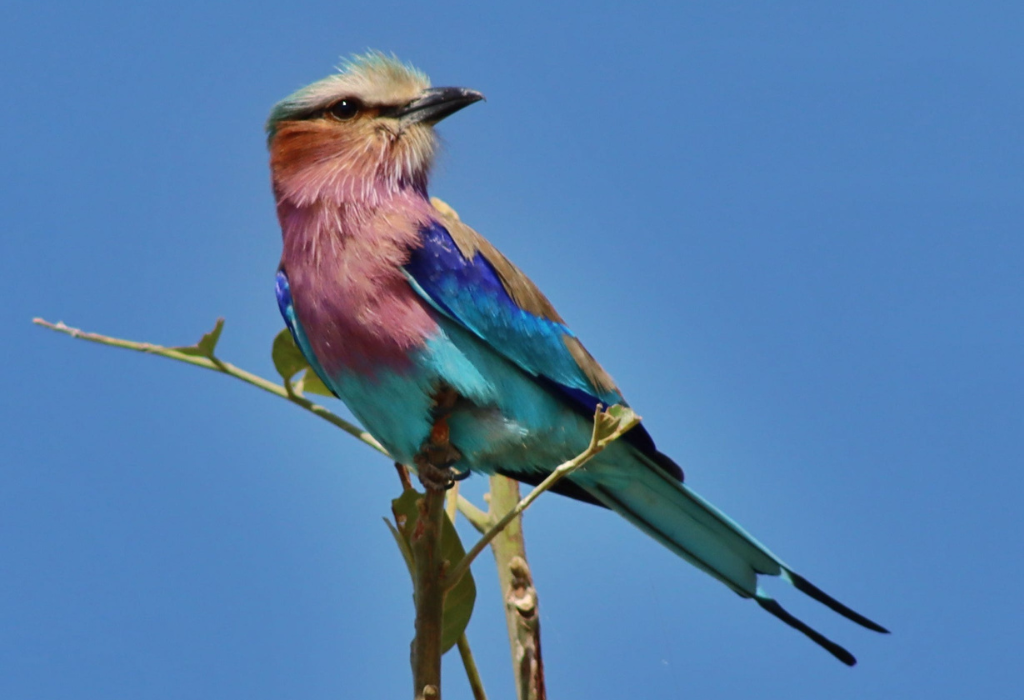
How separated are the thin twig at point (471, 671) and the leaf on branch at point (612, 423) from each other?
59 cm

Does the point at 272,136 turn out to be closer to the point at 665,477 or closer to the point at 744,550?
the point at 665,477

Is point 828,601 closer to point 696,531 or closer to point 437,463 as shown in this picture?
point 696,531

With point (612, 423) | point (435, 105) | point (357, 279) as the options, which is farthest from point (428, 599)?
point (435, 105)

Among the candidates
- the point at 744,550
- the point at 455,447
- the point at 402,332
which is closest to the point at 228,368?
the point at 402,332

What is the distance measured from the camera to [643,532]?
3.90m

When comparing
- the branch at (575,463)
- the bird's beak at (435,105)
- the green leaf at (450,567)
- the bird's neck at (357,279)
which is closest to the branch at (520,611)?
the green leaf at (450,567)

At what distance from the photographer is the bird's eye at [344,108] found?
400 centimetres

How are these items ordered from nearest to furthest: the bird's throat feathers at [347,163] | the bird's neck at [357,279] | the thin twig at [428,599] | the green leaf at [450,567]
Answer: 1. the thin twig at [428,599]
2. the green leaf at [450,567]
3. the bird's neck at [357,279]
4. the bird's throat feathers at [347,163]

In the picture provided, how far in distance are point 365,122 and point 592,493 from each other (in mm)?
1568

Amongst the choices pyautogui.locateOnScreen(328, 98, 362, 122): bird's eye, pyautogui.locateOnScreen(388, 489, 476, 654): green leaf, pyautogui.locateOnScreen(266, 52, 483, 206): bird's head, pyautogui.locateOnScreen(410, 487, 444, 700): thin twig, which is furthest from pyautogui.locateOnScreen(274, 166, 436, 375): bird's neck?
pyautogui.locateOnScreen(410, 487, 444, 700): thin twig

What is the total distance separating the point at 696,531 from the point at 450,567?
1.47 m

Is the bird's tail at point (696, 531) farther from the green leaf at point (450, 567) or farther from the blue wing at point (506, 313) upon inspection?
the green leaf at point (450, 567)

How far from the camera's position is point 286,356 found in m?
3.62

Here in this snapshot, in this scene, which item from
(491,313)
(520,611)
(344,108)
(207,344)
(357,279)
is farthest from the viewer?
(344,108)
